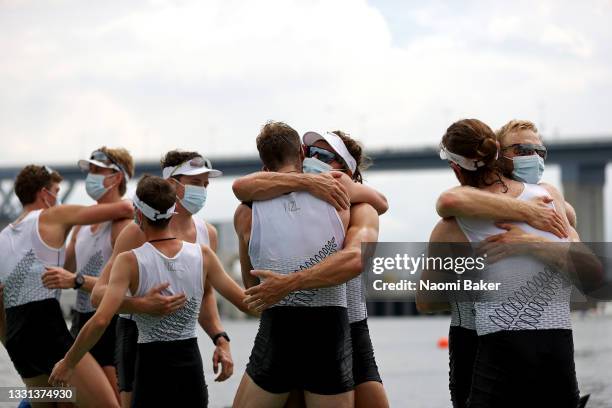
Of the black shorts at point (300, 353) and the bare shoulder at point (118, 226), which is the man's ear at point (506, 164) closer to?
the black shorts at point (300, 353)

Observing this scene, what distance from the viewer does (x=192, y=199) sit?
789 cm

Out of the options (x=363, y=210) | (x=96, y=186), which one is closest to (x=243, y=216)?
(x=363, y=210)

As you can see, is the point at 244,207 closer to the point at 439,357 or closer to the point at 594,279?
the point at 594,279

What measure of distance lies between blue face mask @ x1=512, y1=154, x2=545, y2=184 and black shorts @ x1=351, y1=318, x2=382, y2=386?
1389 millimetres

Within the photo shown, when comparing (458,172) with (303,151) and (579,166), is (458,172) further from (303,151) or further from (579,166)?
(579,166)

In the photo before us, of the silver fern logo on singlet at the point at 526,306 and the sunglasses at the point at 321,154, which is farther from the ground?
the sunglasses at the point at 321,154

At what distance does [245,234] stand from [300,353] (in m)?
0.73

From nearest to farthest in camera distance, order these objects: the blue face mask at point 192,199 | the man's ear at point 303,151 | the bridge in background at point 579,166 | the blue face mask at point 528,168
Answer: the man's ear at point 303,151, the blue face mask at point 528,168, the blue face mask at point 192,199, the bridge in background at point 579,166

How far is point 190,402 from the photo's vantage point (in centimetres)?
656

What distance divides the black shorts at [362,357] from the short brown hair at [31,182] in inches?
134

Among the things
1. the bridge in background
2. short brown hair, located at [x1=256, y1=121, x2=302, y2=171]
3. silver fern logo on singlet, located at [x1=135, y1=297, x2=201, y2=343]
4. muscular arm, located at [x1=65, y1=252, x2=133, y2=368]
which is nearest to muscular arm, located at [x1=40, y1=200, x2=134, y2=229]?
silver fern logo on singlet, located at [x1=135, y1=297, x2=201, y2=343]

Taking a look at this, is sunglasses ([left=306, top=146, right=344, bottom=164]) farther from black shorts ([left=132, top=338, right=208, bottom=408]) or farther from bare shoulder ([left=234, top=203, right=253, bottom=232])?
black shorts ([left=132, top=338, right=208, bottom=408])

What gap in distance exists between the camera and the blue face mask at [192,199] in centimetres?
788

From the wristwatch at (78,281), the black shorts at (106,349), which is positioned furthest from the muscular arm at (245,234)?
the black shorts at (106,349)
